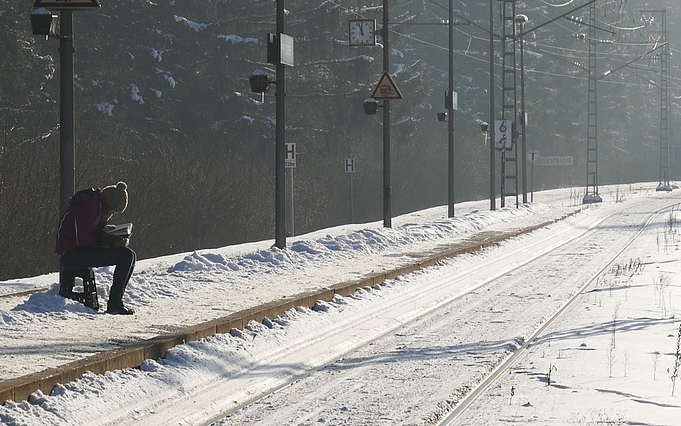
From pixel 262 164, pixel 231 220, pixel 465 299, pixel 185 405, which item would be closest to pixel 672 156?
pixel 262 164

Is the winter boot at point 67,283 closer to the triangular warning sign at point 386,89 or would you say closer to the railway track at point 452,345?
the railway track at point 452,345

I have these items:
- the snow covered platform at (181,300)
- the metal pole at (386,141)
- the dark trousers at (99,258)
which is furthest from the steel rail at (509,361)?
the metal pole at (386,141)

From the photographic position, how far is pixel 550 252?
29531 mm

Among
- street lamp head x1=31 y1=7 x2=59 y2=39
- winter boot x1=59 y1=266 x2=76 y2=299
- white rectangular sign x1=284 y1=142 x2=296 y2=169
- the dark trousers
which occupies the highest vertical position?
street lamp head x1=31 y1=7 x2=59 y2=39

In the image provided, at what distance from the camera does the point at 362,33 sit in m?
31.5

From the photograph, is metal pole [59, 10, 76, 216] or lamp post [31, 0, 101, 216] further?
metal pole [59, 10, 76, 216]

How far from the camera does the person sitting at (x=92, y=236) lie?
13672 millimetres

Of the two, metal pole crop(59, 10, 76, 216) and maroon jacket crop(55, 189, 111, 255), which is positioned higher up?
metal pole crop(59, 10, 76, 216)

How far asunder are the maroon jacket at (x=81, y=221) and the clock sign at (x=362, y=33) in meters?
18.4

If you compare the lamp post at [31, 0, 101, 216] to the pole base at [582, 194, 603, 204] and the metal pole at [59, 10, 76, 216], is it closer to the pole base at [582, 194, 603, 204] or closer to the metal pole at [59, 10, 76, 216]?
the metal pole at [59, 10, 76, 216]

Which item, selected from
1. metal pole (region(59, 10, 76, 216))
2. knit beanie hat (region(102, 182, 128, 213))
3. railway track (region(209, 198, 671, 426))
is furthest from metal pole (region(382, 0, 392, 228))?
knit beanie hat (region(102, 182, 128, 213))

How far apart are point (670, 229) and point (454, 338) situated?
26.0m

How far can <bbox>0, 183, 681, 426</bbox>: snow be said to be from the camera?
956 centimetres

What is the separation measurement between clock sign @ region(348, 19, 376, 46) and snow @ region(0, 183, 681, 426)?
27.9 ft
